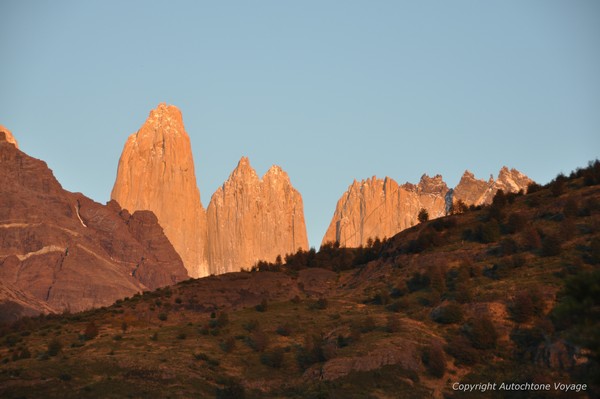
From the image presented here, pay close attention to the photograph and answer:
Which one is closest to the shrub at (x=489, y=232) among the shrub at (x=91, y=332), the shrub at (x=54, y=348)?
the shrub at (x=91, y=332)

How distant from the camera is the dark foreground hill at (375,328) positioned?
66.4 meters

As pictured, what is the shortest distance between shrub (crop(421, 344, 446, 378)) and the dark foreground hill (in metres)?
0.11

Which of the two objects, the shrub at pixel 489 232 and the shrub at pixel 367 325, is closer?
the shrub at pixel 367 325

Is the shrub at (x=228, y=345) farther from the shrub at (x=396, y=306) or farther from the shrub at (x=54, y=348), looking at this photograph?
the shrub at (x=396, y=306)

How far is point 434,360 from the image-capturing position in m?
69.9

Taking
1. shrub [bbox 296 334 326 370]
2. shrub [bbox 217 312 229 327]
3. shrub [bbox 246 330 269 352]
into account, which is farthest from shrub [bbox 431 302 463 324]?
shrub [bbox 217 312 229 327]

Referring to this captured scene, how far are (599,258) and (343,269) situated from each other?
42.6 metres

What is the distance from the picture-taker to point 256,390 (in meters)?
68.6

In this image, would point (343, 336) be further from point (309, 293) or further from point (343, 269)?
point (343, 269)

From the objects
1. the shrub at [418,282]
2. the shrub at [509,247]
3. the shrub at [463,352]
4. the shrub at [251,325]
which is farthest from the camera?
the shrub at [418,282]

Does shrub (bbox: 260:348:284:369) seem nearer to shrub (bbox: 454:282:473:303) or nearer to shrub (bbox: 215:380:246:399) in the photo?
shrub (bbox: 215:380:246:399)

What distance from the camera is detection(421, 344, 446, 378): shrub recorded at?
6938cm

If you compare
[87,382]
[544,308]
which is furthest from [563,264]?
[87,382]

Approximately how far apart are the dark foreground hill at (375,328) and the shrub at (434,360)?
115mm
